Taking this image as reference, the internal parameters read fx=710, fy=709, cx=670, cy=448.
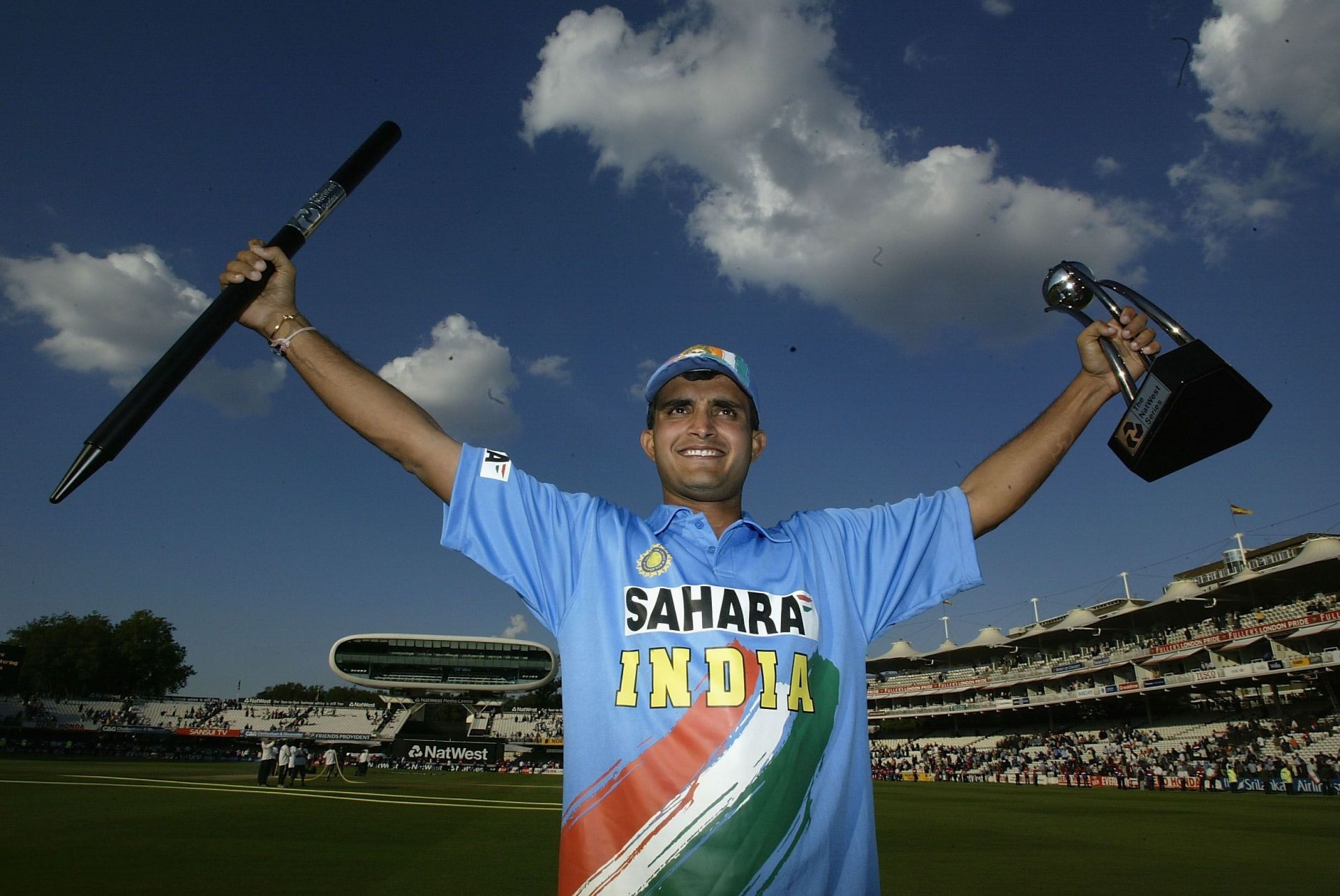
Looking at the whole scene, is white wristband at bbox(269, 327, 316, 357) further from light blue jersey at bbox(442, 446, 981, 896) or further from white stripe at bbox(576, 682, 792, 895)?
white stripe at bbox(576, 682, 792, 895)

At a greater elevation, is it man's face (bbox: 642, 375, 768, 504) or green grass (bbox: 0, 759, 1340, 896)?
man's face (bbox: 642, 375, 768, 504)

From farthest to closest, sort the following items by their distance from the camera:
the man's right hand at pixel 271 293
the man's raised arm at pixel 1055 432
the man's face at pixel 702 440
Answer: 1. the man's raised arm at pixel 1055 432
2. the man's face at pixel 702 440
3. the man's right hand at pixel 271 293

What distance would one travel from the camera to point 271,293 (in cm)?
254

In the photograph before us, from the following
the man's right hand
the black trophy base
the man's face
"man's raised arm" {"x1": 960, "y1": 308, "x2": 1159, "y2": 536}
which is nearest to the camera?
the black trophy base

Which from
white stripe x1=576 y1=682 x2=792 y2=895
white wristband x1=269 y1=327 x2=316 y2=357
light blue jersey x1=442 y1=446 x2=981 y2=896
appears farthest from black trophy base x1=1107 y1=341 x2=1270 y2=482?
white wristband x1=269 y1=327 x2=316 y2=357

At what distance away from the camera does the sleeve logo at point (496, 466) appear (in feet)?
8.01

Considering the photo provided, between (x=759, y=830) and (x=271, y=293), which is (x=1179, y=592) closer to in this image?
(x=759, y=830)

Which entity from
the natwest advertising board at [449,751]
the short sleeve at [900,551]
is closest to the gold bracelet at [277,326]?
the short sleeve at [900,551]

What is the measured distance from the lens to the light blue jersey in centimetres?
204

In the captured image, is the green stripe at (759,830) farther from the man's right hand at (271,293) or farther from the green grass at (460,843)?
the green grass at (460,843)

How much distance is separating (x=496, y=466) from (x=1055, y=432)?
233 cm

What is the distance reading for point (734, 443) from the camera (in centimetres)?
266

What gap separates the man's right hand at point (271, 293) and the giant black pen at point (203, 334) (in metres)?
0.04

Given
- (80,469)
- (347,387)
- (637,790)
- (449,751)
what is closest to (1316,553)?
(637,790)
